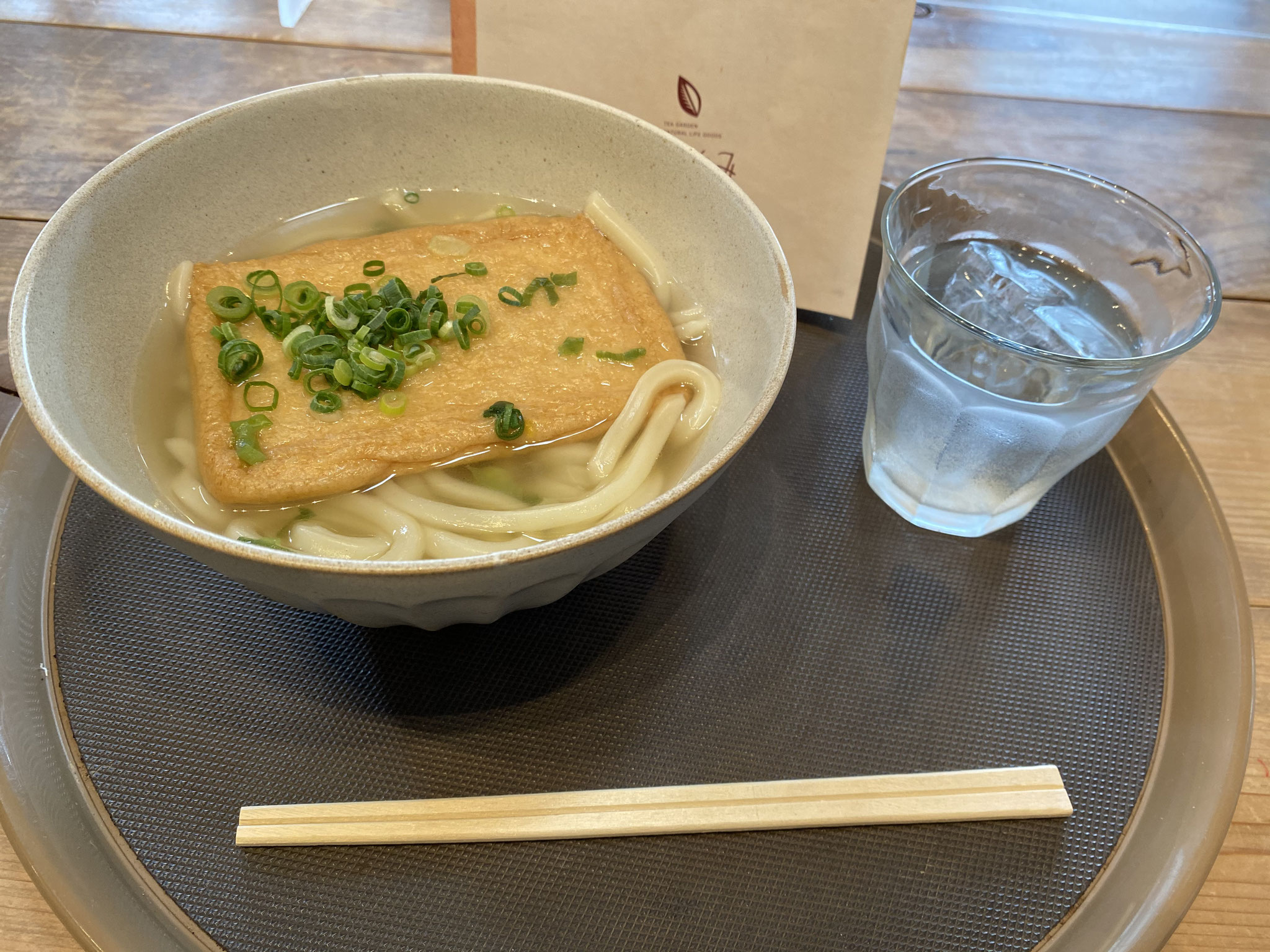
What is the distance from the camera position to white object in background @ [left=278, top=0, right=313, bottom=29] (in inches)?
89.4

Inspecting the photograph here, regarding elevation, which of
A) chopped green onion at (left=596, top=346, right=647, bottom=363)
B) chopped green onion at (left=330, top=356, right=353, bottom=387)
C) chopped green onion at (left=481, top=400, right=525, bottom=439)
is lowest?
chopped green onion at (left=481, top=400, right=525, bottom=439)

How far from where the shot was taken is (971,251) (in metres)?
1.61

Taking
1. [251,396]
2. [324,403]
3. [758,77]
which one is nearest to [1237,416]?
[758,77]

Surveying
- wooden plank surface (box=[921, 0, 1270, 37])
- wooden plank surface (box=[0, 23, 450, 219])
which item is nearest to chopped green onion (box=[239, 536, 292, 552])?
wooden plank surface (box=[0, 23, 450, 219])

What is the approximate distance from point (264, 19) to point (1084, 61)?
2.37 metres

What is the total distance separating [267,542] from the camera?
1.20 metres

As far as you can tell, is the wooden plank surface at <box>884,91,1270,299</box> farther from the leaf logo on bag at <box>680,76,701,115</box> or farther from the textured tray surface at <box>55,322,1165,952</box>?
the textured tray surface at <box>55,322,1165,952</box>

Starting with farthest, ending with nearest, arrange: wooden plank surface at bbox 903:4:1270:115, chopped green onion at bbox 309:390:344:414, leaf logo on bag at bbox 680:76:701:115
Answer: wooden plank surface at bbox 903:4:1270:115 < leaf logo on bag at bbox 680:76:701:115 < chopped green onion at bbox 309:390:344:414

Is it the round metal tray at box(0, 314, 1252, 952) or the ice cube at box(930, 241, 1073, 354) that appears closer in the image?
the round metal tray at box(0, 314, 1252, 952)

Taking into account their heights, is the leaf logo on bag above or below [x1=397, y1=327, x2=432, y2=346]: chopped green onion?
above

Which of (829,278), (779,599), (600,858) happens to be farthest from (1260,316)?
(600,858)

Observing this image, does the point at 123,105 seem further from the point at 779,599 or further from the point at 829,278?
the point at 779,599

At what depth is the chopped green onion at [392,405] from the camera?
1.32 meters

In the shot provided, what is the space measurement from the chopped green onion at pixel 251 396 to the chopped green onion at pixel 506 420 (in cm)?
29
